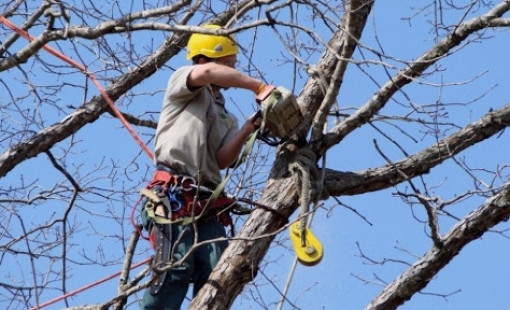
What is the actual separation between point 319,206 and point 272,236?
24 centimetres

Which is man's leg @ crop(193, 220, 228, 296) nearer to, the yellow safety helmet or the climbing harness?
the climbing harness

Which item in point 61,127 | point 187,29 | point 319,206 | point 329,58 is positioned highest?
point 61,127

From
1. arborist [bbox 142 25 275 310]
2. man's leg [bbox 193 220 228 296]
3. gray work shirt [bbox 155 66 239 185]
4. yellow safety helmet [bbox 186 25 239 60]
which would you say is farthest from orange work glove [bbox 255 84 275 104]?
man's leg [bbox 193 220 228 296]

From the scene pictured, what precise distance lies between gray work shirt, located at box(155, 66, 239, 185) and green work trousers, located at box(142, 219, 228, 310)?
263mm

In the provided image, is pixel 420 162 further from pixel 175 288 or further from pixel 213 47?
pixel 175 288

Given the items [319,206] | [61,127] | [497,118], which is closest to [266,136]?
[319,206]

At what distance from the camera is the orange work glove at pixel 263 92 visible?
568 centimetres

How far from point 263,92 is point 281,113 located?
0.44ft

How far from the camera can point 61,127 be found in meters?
7.27

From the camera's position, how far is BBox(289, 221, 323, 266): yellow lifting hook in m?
5.51

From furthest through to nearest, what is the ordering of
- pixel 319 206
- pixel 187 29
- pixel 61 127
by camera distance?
pixel 61 127 → pixel 319 206 → pixel 187 29

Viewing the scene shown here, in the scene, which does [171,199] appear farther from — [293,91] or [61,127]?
[61,127]

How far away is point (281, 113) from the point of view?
5.65 m

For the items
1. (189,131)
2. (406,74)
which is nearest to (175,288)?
(189,131)
